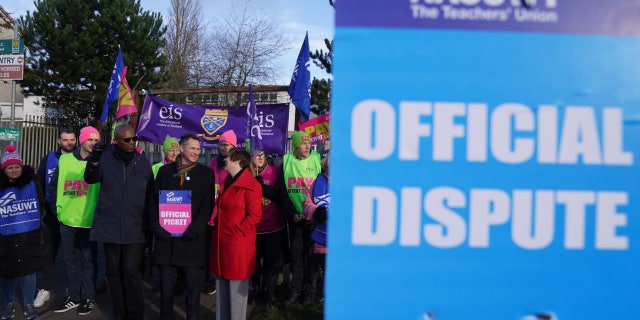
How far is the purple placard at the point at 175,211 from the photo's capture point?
15.5ft

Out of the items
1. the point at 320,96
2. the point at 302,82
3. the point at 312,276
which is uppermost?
the point at 320,96

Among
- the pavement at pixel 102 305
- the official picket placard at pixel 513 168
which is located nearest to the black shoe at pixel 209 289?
the pavement at pixel 102 305

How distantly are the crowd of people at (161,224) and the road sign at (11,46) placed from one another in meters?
4.46

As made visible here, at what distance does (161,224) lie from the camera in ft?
15.6

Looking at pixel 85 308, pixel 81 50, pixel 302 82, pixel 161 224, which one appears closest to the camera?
pixel 161 224

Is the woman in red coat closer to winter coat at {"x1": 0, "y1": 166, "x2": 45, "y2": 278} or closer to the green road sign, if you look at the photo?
winter coat at {"x1": 0, "y1": 166, "x2": 45, "y2": 278}

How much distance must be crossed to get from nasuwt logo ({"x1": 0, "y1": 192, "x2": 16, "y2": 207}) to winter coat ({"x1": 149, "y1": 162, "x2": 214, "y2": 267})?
1377 mm

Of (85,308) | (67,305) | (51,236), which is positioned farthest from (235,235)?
(51,236)

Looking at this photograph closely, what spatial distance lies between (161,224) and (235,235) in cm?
70

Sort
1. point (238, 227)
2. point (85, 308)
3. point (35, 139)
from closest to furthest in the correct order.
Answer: point (238, 227)
point (85, 308)
point (35, 139)

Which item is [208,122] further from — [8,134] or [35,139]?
[35,139]

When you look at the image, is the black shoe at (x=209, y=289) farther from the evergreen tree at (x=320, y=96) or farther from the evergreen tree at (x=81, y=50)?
the evergreen tree at (x=320, y=96)

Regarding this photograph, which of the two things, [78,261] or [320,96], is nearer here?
[78,261]

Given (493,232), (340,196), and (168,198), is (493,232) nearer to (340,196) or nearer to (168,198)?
(340,196)
